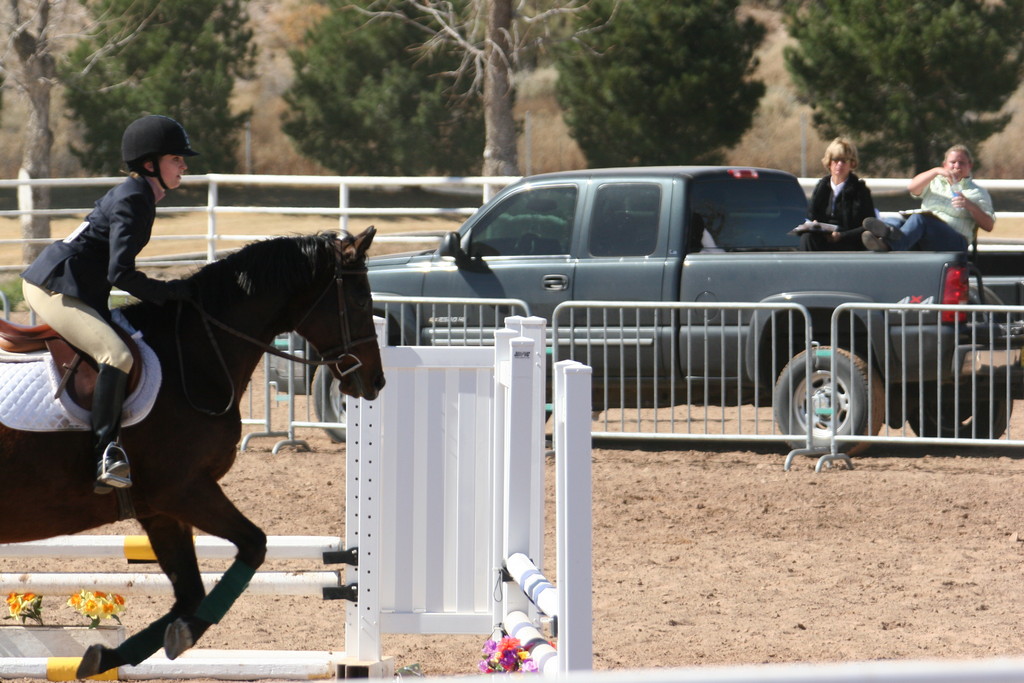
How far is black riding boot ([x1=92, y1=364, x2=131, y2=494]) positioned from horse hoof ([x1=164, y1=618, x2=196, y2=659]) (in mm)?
566

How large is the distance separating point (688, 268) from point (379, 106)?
78.5 feet

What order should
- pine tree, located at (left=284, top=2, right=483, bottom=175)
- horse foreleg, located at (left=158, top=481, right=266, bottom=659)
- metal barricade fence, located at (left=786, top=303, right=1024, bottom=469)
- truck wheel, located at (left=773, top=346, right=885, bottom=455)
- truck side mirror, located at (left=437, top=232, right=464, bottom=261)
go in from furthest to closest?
pine tree, located at (left=284, top=2, right=483, bottom=175), truck side mirror, located at (left=437, top=232, right=464, bottom=261), truck wheel, located at (left=773, top=346, right=885, bottom=455), metal barricade fence, located at (left=786, top=303, right=1024, bottom=469), horse foreleg, located at (left=158, top=481, right=266, bottom=659)

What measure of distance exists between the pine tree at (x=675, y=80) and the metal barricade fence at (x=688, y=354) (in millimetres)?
19043

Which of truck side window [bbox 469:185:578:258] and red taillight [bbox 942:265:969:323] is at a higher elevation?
truck side window [bbox 469:185:578:258]

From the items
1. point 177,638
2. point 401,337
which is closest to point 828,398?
point 401,337

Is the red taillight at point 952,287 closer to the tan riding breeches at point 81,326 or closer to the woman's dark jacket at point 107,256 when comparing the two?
the woman's dark jacket at point 107,256

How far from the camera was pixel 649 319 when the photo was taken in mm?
10625

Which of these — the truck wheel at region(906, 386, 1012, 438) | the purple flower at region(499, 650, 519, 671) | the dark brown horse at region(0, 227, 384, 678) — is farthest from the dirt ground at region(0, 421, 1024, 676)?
the dark brown horse at region(0, 227, 384, 678)

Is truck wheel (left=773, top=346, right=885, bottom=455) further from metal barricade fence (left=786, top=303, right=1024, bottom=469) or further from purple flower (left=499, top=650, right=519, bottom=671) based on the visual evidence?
purple flower (left=499, top=650, right=519, bottom=671)

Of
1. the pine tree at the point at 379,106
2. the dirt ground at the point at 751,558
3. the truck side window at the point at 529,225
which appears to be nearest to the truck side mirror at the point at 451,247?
the truck side window at the point at 529,225

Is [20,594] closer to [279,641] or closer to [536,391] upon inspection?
[279,641]

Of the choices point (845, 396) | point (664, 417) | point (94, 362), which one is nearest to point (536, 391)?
point (94, 362)

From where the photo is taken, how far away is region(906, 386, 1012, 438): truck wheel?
10.1 m

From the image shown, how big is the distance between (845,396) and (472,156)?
976 inches
